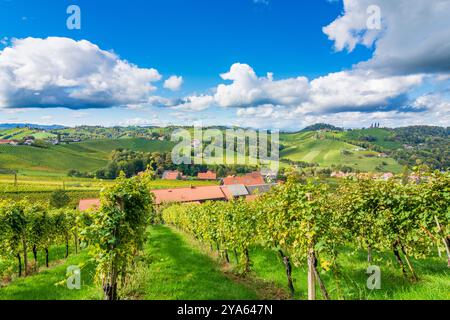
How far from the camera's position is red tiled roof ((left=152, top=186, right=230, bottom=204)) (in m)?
80.2

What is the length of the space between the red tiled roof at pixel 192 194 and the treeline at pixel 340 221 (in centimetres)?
6642

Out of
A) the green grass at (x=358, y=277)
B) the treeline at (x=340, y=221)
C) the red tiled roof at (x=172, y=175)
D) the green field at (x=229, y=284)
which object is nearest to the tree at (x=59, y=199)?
the red tiled roof at (x=172, y=175)

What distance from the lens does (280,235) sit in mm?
8188

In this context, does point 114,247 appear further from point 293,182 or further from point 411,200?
point 411,200

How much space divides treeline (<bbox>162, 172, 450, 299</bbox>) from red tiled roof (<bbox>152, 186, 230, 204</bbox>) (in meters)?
66.4

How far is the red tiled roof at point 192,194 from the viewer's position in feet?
263

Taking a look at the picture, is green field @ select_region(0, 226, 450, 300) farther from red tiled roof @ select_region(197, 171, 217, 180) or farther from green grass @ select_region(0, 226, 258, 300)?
red tiled roof @ select_region(197, 171, 217, 180)

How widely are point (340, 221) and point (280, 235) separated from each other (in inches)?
200

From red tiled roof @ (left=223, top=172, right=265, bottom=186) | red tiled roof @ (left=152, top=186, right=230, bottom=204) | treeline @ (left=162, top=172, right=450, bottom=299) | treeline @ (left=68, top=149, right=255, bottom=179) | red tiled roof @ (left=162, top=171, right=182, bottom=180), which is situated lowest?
red tiled roof @ (left=152, top=186, right=230, bottom=204)

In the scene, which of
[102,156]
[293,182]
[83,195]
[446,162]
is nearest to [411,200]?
[293,182]

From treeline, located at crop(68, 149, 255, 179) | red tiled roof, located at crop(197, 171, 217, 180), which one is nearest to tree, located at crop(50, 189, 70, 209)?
treeline, located at crop(68, 149, 255, 179)

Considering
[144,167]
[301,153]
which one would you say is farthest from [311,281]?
[301,153]

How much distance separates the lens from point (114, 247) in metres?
6.74
